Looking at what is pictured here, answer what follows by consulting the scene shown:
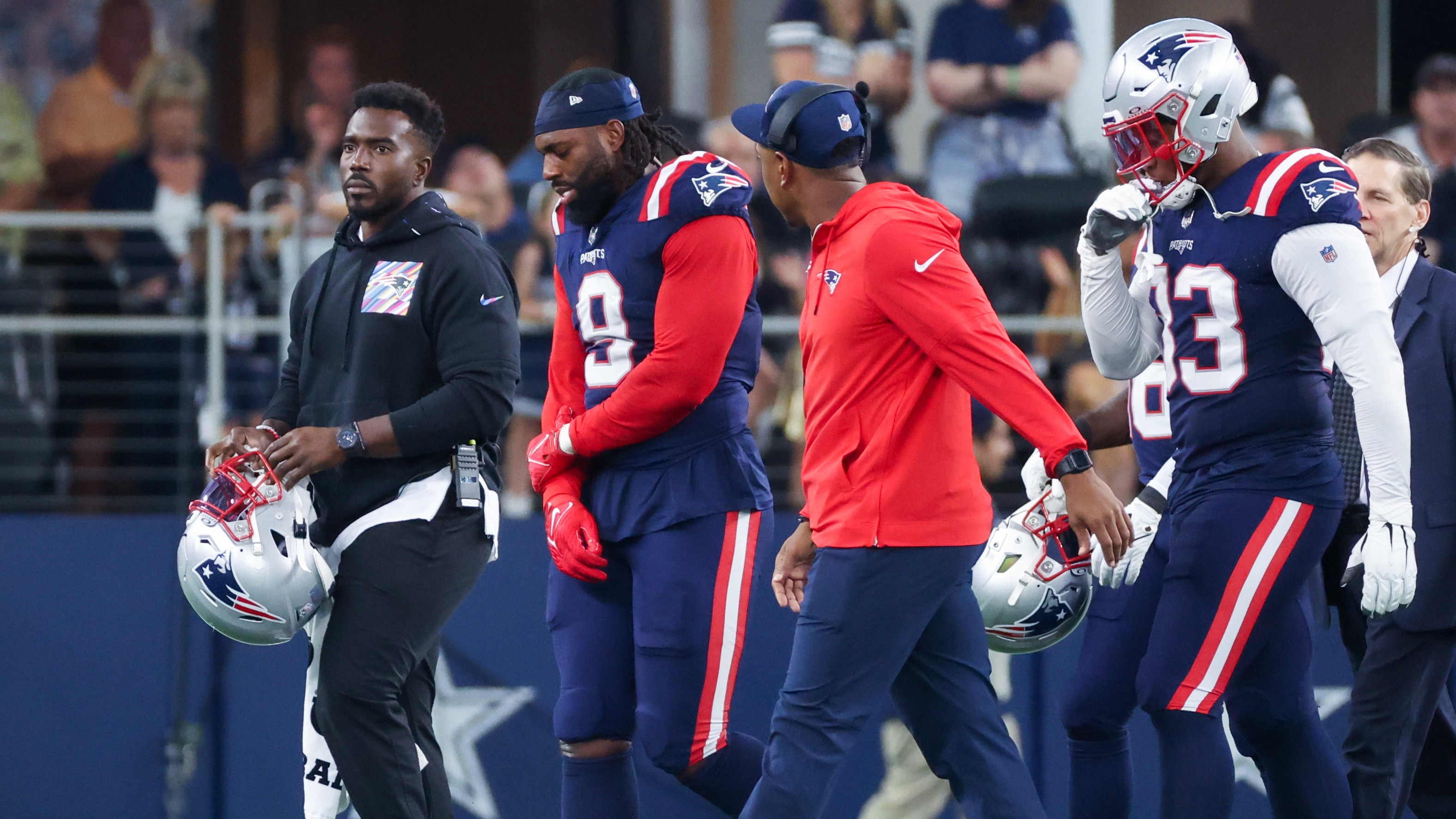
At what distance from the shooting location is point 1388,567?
11.5 feet

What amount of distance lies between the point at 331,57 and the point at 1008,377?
5219 mm

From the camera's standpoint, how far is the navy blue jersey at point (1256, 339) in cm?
353

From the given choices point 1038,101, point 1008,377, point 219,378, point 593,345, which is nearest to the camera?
point 1008,377

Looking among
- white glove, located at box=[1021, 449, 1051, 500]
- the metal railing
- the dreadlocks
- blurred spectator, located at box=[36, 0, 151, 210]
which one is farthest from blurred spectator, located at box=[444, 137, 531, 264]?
white glove, located at box=[1021, 449, 1051, 500]

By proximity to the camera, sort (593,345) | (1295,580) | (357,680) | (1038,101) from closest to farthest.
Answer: (1295,580)
(357,680)
(593,345)
(1038,101)

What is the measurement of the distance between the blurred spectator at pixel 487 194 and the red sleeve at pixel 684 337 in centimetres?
285

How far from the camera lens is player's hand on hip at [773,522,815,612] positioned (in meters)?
3.75

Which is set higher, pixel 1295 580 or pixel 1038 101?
pixel 1038 101

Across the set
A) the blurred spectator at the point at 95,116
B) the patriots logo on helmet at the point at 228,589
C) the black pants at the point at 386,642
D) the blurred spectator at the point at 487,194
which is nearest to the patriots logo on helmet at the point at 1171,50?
the black pants at the point at 386,642

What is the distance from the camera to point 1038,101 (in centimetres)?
730

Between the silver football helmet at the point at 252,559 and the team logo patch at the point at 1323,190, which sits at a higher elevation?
the team logo patch at the point at 1323,190

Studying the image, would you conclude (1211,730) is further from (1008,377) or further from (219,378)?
(219,378)

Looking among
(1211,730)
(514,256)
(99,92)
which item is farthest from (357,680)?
(99,92)

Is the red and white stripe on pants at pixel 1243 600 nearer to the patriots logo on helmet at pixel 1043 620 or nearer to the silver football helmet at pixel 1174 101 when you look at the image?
the patriots logo on helmet at pixel 1043 620
